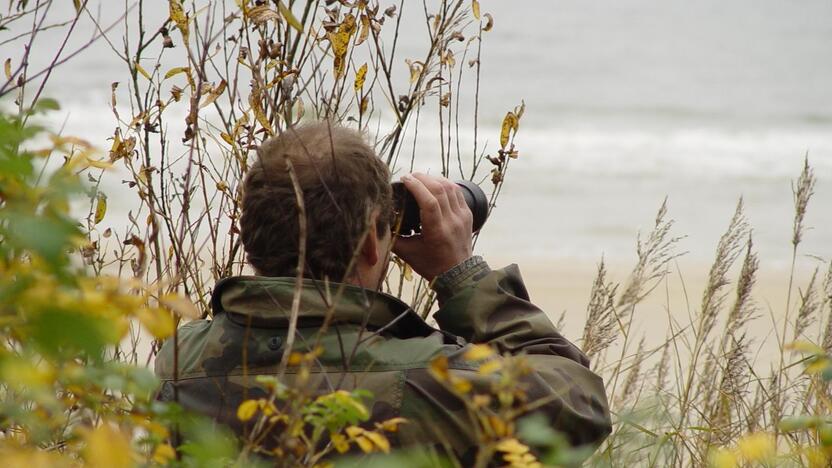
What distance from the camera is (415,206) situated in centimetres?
190

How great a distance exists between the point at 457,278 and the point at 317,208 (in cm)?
32

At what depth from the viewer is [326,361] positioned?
1589 millimetres

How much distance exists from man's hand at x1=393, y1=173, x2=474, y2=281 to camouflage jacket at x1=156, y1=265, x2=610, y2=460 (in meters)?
0.17

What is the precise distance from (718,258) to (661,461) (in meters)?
0.73

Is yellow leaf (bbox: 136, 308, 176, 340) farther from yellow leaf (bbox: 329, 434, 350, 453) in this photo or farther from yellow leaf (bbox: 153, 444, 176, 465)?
yellow leaf (bbox: 329, 434, 350, 453)

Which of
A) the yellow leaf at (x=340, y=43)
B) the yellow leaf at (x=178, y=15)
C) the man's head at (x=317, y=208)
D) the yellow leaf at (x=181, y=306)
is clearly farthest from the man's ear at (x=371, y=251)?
the yellow leaf at (x=181, y=306)

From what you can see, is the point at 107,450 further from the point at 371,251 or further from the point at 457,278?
the point at 457,278

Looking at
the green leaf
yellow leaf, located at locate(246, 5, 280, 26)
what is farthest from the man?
the green leaf

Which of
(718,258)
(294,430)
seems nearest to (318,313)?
(294,430)

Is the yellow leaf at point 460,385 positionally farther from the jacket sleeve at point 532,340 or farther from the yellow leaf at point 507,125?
the yellow leaf at point 507,125

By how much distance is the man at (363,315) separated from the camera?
157 centimetres

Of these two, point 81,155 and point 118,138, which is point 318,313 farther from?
point 118,138

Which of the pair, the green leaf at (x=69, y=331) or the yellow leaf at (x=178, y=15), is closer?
the green leaf at (x=69, y=331)

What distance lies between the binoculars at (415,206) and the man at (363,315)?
0.13 ft
